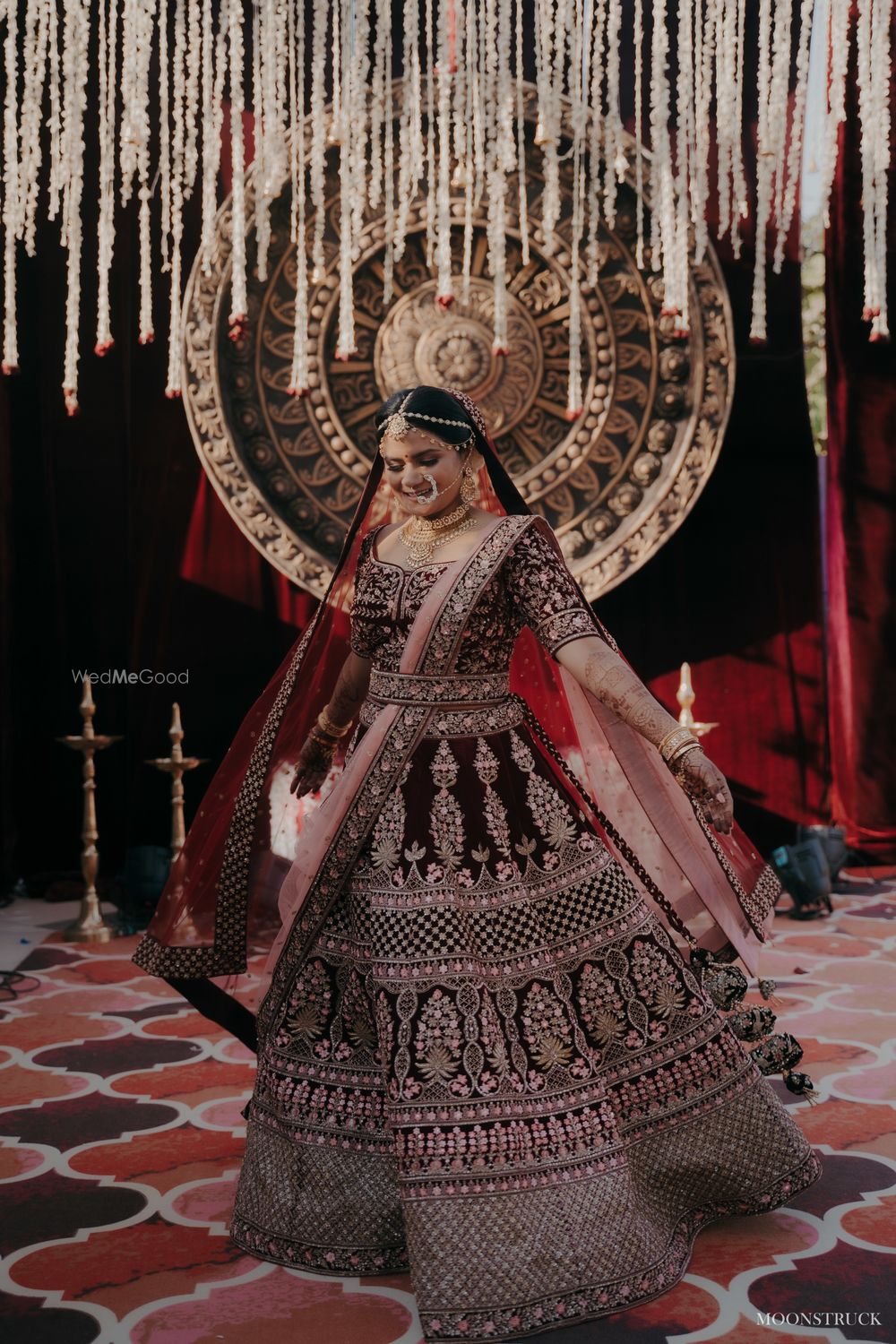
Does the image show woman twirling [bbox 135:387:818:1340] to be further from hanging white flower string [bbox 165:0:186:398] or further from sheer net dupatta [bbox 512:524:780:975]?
hanging white flower string [bbox 165:0:186:398]

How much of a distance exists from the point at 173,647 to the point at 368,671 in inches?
99.8

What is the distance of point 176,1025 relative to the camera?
9.95 feet

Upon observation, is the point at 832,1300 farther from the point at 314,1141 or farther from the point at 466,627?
the point at 466,627

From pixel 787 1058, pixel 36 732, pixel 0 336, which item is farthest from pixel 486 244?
pixel 787 1058

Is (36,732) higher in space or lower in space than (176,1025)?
higher

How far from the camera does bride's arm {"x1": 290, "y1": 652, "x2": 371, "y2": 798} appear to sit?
2.12m

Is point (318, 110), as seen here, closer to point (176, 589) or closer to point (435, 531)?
point (176, 589)

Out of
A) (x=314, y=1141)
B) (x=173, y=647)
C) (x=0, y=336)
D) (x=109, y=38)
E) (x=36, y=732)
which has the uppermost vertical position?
(x=109, y=38)

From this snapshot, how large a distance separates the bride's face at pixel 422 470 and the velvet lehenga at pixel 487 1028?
0.11 metres

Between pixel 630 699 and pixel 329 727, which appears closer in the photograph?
pixel 630 699

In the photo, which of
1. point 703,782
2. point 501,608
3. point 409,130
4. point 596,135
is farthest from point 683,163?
point 703,782

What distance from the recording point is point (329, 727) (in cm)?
213

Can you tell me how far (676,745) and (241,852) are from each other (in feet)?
2.40

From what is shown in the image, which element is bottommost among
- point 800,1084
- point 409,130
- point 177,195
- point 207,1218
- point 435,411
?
point 207,1218
